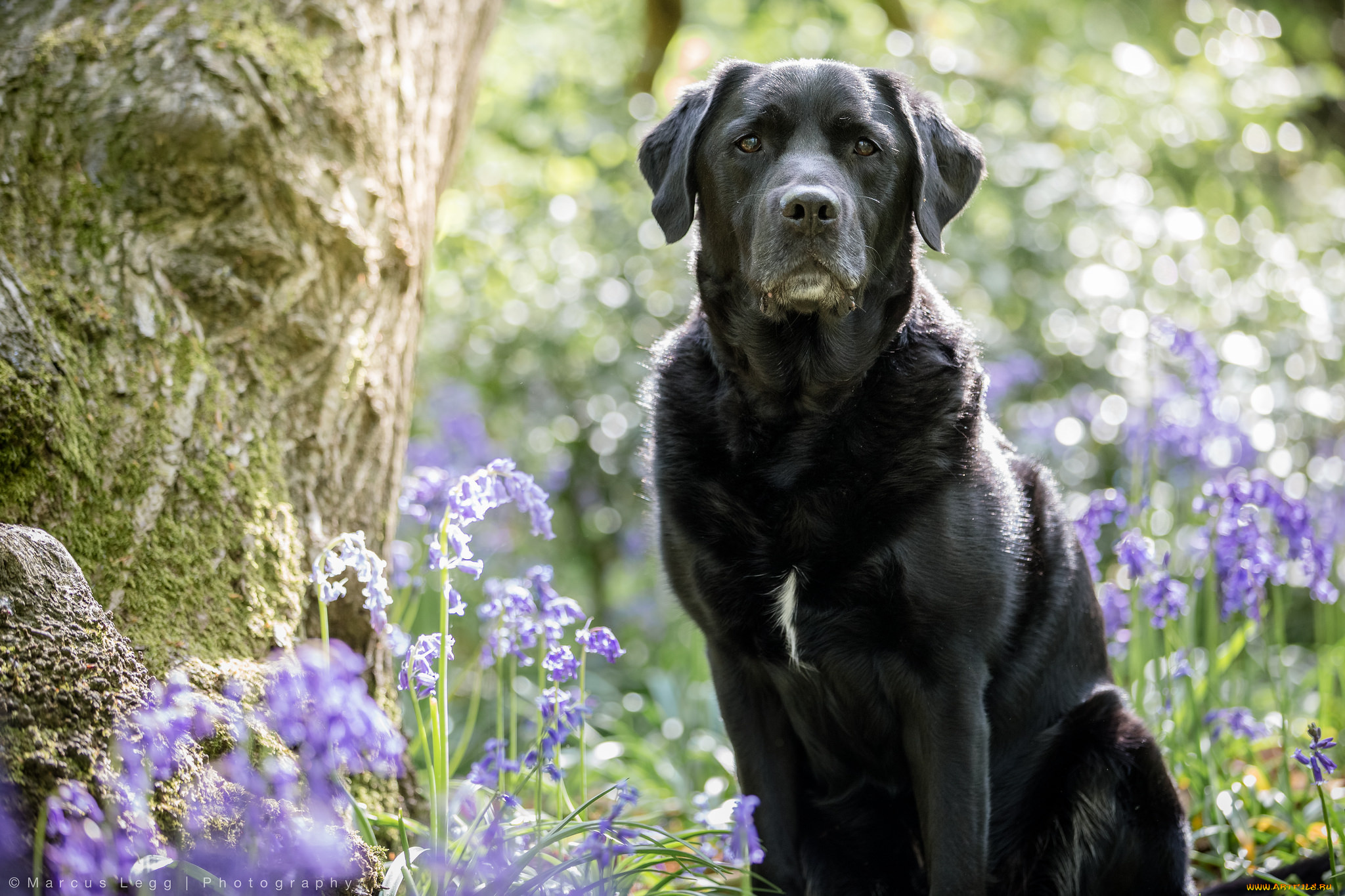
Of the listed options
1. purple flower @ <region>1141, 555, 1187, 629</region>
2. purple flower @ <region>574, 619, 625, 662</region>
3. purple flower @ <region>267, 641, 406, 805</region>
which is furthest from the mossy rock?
purple flower @ <region>1141, 555, 1187, 629</region>

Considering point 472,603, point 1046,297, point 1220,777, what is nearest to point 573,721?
point 1220,777

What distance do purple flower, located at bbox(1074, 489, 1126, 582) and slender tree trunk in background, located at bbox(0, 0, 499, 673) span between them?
78.6 inches

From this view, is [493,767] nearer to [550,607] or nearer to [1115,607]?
[550,607]

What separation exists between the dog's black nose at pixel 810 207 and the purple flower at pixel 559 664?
1.01 meters

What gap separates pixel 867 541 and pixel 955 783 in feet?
1.71

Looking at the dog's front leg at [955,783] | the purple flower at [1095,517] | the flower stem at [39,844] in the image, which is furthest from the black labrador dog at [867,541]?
the flower stem at [39,844]

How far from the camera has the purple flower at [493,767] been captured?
86.7 inches

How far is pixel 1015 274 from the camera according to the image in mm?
5336

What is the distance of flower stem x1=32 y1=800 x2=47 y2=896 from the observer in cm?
143

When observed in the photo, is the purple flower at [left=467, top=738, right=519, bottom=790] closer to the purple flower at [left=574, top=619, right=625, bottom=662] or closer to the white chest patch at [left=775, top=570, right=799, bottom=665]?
the purple flower at [left=574, top=619, right=625, bottom=662]

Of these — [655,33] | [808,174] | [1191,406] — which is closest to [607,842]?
[808,174]

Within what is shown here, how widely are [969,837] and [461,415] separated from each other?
3210 millimetres

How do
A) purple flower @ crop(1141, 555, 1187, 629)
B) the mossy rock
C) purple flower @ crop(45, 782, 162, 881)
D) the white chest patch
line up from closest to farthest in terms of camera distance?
purple flower @ crop(45, 782, 162, 881), the mossy rock, the white chest patch, purple flower @ crop(1141, 555, 1187, 629)

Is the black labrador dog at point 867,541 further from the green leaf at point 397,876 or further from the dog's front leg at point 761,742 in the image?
the green leaf at point 397,876
